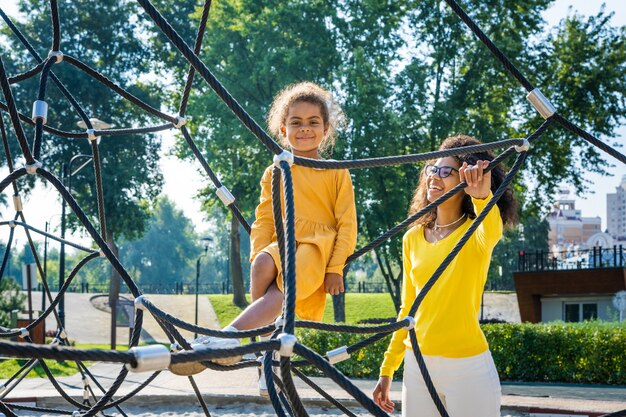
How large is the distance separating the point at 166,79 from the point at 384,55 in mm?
8337

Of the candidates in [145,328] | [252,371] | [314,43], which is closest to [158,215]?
[145,328]

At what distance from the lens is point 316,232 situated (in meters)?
2.50

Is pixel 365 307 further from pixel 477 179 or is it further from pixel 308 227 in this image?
pixel 477 179

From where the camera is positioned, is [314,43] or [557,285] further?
[557,285]

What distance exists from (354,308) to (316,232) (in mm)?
25921

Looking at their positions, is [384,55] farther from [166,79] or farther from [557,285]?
[166,79]

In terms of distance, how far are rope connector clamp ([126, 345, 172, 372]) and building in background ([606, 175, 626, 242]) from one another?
103752 millimetres

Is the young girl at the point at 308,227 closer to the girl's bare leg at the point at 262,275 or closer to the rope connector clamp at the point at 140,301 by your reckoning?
the girl's bare leg at the point at 262,275

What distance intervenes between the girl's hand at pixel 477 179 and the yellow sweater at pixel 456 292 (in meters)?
0.03

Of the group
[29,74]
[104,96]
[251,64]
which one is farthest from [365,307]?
[29,74]

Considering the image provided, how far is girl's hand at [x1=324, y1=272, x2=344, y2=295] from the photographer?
247cm

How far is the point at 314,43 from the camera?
1712 centimetres

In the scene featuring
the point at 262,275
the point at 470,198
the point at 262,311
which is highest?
the point at 470,198

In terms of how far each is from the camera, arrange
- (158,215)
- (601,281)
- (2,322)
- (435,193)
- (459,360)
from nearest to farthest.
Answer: (459,360) → (435,193) → (2,322) → (601,281) → (158,215)
